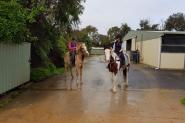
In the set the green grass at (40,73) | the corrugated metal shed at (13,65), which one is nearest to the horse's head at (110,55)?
the corrugated metal shed at (13,65)

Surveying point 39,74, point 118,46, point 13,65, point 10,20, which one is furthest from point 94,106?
point 39,74

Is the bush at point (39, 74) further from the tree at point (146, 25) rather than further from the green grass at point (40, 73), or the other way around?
the tree at point (146, 25)

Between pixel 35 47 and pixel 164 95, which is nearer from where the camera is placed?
pixel 164 95

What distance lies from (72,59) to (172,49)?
46.3 ft

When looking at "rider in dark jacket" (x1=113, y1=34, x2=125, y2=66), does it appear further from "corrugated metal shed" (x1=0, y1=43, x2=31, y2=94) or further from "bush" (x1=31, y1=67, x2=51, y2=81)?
"bush" (x1=31, y1=67, x2=51, y2=81)

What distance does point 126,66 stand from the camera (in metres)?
17.3

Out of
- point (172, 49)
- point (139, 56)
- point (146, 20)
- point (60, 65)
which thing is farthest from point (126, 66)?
point (146, 20)

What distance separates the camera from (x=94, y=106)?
11797 millimetres

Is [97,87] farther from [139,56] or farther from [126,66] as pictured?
[139,56]

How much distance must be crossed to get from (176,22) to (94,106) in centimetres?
8283

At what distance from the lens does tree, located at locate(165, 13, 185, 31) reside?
298 ft

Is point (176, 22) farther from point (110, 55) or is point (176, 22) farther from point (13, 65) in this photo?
point (13, 65)

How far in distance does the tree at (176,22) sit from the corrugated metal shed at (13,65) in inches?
3039

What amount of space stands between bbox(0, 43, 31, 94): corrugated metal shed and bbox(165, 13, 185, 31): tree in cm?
7720
